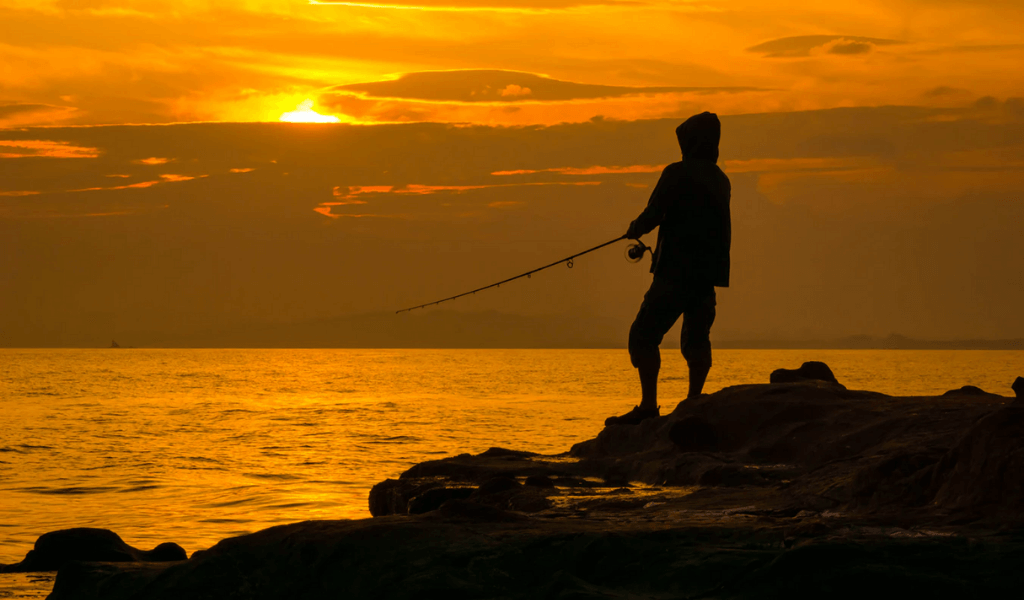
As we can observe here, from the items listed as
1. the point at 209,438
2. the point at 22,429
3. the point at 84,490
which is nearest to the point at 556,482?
the point at 84,490

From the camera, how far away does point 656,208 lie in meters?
10.0

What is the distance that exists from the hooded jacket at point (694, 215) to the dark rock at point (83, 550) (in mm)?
5097

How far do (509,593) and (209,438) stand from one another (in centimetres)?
2528

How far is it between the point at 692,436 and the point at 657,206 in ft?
7.91

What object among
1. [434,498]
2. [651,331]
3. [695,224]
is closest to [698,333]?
[651,331]

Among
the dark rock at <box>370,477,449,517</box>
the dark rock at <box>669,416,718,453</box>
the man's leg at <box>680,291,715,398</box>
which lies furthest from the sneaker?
the dark rock at <box>370,477,449,517</box>

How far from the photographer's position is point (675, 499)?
6484mm

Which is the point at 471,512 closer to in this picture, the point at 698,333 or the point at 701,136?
the point at 698,333

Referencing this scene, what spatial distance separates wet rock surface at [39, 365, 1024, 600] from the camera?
3.92m

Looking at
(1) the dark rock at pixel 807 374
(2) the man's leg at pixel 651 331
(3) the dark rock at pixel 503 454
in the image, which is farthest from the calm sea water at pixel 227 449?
(1) the dark rock at pixel 807 374

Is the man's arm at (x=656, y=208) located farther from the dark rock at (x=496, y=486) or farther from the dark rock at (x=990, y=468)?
the dark rock at (x=990, y=468)

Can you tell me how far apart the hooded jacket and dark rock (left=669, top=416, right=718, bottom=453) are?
1.69 m

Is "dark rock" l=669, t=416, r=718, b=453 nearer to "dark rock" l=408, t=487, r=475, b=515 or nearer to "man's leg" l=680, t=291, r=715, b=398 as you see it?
"man's leg" l=680, t=291, r=715, b=398

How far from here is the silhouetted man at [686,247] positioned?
392 inches
